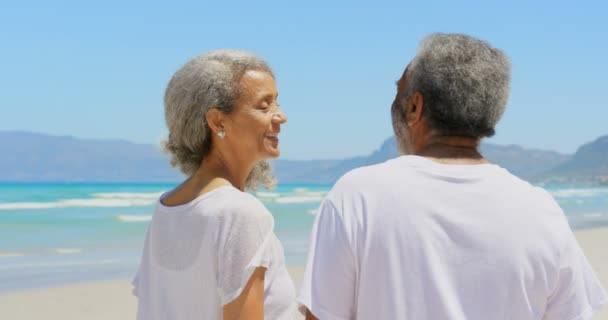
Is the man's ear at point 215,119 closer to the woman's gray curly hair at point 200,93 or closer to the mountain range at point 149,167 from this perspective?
the woman's gray curly hair at point 200,93

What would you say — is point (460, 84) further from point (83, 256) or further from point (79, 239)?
point (79, 239)

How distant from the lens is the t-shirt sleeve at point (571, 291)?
206cm

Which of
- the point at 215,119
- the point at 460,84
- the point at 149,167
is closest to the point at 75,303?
the point at 215,119

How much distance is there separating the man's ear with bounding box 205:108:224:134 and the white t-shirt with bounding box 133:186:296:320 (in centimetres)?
19

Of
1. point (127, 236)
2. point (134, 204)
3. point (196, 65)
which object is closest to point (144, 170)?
point (134, 204)

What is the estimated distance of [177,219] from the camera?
7.38 feet

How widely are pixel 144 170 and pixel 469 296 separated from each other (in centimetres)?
17592

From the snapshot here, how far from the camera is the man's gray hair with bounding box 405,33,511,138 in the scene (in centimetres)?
203

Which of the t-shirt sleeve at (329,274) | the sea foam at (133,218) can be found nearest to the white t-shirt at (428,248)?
the t-shirt sleeve at (329,274)

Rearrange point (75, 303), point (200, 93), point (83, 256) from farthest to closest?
1. point (83, 256)
2. point (75, 303)
3. point (200, 93)

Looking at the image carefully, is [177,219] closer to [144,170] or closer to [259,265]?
[259,265]

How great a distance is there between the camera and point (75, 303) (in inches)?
328

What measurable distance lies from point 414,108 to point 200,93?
60cm

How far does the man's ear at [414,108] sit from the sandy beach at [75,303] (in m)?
5.61
